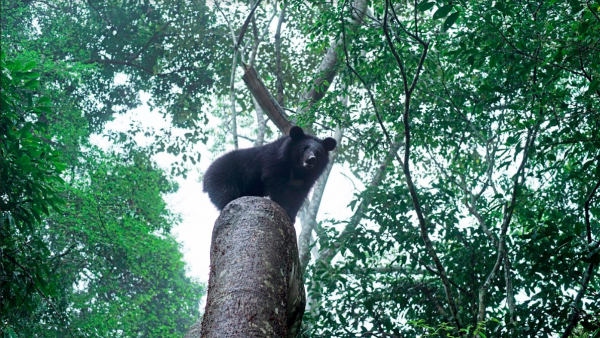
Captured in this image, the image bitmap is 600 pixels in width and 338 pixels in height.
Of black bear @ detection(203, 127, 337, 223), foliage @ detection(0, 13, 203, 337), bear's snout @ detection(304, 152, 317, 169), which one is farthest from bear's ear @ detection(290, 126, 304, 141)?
foliage @ detection(0, 13, 203, 337)

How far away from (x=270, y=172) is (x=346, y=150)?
7.15 metres

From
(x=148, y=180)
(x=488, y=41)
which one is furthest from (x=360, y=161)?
(x=488, y=41)

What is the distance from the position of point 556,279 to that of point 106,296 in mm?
11578

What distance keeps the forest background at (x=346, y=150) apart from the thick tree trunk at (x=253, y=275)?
3.35 feet

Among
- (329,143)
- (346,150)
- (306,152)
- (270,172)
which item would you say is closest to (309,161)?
(306,152)

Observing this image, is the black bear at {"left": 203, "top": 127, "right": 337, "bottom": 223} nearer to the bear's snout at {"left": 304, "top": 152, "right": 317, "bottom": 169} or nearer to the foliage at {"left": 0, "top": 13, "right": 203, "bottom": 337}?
the bear's snout at {"left": 304, "top": 152, "right": 317, "bottom": 169}

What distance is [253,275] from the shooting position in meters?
2.17

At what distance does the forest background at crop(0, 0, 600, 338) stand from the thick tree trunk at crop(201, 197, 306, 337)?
1.02 m

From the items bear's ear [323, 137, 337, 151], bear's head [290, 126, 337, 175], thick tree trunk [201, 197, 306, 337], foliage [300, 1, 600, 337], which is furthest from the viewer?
bear's ear [323, 137, 337, 151]

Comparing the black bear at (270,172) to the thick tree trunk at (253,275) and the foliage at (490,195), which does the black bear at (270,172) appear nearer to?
the foliage at (490,195)

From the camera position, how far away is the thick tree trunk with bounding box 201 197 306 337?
1995 millimetres

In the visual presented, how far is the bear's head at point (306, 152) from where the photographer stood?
4.87 metres

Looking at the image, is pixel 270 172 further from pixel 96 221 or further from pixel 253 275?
pixel 96 221

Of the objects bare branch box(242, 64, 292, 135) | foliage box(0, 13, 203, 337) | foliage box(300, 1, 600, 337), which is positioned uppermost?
foliage box(0, 13, 203, 337)
